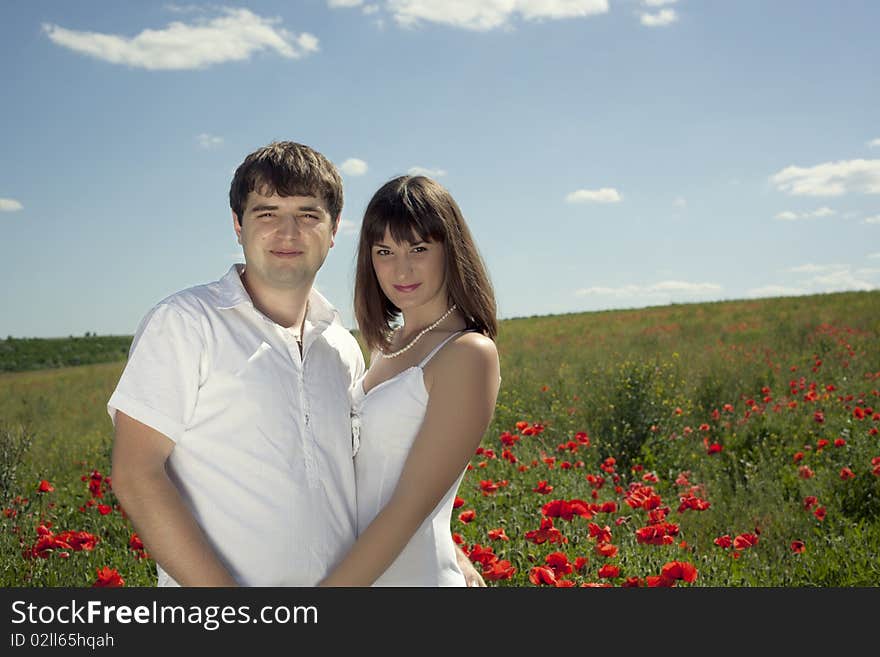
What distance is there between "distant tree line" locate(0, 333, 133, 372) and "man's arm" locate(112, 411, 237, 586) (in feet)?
107

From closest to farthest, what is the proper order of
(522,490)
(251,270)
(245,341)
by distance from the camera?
1. (245,341)
2. (251,270)
3. (522,490)

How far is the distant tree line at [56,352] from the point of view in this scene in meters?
33.8

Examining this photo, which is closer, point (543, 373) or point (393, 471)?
point (393, 471)

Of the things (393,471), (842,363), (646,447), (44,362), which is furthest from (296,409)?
(44,362)

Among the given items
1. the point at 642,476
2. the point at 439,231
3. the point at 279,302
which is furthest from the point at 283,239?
the point at 642,476

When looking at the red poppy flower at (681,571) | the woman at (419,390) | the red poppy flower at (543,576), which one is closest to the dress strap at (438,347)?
the woman at (419,390)

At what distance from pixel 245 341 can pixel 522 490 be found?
366 cm

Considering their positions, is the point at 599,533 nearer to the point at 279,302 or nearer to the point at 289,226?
the point at 279,302

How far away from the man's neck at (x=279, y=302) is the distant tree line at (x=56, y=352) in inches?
1279

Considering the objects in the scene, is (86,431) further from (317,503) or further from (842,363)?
(842,363)

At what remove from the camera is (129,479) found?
200 cm

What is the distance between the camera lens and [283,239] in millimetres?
2312

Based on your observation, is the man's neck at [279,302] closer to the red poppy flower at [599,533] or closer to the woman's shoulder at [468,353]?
the woman's shoulder at [468,353]

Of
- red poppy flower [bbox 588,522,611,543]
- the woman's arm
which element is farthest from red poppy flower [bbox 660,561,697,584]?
the woman's arm
